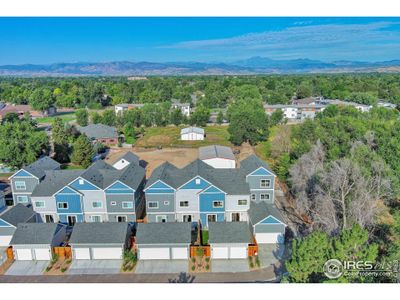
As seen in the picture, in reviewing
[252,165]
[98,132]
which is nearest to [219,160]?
[252,165]

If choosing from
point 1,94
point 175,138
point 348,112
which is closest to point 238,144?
point 175,138

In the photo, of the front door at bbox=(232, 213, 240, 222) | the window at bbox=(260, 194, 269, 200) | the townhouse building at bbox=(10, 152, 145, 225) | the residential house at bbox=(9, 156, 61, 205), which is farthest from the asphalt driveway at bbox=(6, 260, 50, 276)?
the window at bbox=(260, 194, 269, 200)

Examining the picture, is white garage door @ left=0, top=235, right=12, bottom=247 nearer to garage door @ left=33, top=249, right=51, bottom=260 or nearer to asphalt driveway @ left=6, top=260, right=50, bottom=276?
asphalt driveway @ left=6, top=260, right=50, bottom=276

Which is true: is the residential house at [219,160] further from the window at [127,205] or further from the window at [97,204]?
the window at [97,204]

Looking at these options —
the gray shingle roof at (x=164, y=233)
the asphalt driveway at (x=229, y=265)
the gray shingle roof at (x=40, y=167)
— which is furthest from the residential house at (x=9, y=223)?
the asphalt driveway at (x=229, y=265)

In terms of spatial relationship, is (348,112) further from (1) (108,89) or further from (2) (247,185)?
(1) (108,89)

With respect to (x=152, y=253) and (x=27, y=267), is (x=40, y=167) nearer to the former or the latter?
(x=27, y=267)
